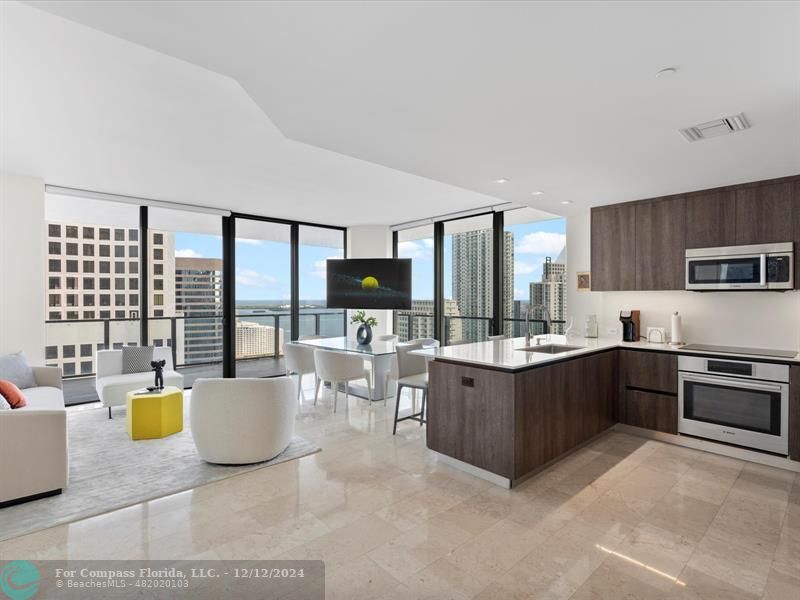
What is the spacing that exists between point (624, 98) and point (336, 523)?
2.79m

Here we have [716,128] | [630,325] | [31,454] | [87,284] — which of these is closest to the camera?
[716,128]

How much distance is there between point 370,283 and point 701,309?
4.05 m

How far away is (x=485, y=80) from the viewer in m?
1.97

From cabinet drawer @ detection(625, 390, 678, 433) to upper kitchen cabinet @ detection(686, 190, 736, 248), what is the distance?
1448mm

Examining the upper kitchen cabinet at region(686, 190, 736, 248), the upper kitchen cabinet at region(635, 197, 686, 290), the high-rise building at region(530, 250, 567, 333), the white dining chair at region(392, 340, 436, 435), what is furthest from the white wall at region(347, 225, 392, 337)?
the upper kitchen cabinet at region(686, 190, 736, 248)

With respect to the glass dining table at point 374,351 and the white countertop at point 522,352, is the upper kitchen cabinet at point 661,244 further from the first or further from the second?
the glass dining table at point 374,351

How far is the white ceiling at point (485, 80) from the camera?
1510mm

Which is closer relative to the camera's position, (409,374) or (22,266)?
(409,374)

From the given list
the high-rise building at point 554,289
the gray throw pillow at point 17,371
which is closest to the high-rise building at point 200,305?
the gray throw pillow at point 17,371

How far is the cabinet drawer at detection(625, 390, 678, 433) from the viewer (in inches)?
147

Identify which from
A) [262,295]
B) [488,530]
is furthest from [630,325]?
[262,295]

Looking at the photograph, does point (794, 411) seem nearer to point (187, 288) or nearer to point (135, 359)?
point (135, 359)

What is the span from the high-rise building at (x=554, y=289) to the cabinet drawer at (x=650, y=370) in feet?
4.28

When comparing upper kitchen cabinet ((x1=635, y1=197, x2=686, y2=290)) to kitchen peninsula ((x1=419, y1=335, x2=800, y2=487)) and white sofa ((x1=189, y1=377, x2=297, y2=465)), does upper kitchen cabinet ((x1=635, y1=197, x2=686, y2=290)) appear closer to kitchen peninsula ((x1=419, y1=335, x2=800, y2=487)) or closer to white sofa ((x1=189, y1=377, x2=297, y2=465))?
kitchen peninsula ((x1=419, y1=335, x2=800, y2=487))
